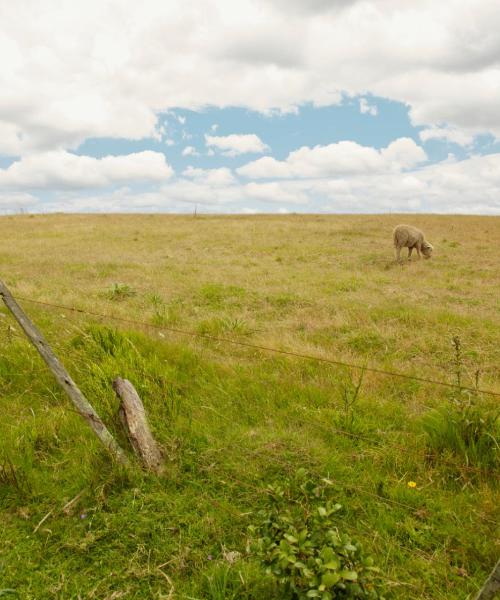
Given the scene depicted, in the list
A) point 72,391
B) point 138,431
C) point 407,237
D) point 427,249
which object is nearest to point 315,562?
point 138,431

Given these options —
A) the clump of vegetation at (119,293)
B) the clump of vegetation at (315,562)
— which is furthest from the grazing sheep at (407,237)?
the clump of vegetation at (315,562)

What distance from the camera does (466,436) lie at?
13.2ft

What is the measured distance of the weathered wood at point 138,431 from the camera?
3865mm

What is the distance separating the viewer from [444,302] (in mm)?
11344

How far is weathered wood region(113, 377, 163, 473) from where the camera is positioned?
3865mm

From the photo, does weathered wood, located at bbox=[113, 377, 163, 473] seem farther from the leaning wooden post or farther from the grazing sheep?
the grazing sheep

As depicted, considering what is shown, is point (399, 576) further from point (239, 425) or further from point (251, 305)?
point (251, 305)

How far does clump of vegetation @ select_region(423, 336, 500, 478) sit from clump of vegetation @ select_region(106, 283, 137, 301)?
8828 mm

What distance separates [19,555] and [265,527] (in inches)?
74.8

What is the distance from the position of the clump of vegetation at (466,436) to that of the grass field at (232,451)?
0.07m

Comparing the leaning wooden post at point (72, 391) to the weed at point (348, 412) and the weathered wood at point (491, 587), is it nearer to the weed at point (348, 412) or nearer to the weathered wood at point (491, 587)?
the weed at point (348, 412)

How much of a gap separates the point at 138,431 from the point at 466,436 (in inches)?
118

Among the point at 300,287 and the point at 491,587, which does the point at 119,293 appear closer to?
the point at 300,287

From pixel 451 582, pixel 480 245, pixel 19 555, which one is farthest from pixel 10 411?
pixel 480 245
